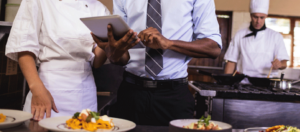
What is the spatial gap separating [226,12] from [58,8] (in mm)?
5544

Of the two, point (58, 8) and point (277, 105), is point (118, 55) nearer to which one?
point (58, 8)

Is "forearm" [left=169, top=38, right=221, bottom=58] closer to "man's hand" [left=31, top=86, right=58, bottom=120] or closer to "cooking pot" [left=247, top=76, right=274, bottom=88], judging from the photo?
"man's hand" [left=31, top=86, right=58, bottom=120]

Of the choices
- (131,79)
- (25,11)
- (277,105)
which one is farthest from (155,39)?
(277,105)

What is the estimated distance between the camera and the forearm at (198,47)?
124 cm

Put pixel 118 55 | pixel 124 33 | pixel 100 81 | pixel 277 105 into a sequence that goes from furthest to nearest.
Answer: pixel 100 81 → pixel 277 105 → pixel 118 55 → pixel 124 33

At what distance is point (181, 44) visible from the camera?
48.9 inches

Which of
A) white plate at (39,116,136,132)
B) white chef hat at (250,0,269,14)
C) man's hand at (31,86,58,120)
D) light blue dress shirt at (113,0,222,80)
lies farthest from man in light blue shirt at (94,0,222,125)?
white chef hat at (250,0,269,14)

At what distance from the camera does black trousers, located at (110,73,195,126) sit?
4.31 feet

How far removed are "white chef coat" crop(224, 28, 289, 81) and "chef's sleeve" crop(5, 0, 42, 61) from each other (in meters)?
2.70

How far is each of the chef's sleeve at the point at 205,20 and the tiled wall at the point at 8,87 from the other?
179cm

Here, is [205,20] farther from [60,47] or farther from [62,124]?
[62,124]

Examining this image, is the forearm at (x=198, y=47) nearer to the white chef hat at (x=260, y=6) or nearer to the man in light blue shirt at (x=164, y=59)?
the man in light blue shirt at (x=164, y=59)

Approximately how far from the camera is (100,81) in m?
2.52

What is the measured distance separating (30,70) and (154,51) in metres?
0.58
